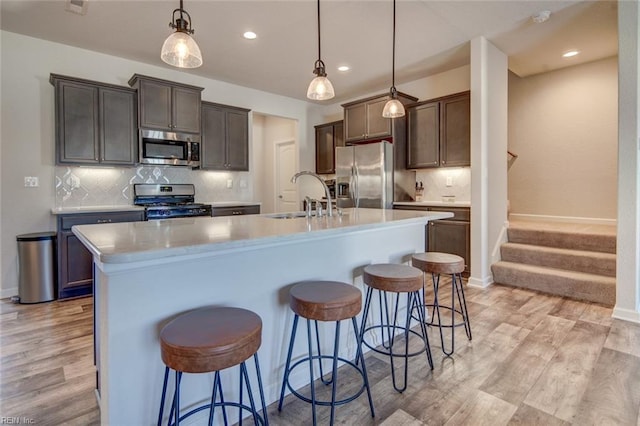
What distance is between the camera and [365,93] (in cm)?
579

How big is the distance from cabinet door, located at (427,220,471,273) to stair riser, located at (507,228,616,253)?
70cm

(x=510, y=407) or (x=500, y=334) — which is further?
(x=500, y=334)

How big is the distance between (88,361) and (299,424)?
1.56 metres

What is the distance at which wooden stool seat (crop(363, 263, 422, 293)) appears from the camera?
190 cm

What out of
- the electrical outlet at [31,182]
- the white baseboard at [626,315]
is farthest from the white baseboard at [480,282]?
the electrical outlet at [31,182]

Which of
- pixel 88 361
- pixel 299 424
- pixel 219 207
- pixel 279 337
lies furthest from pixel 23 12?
pixel 299 424

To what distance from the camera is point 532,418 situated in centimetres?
161

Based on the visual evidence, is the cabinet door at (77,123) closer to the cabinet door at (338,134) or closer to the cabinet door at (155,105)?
the cabinet door at (155,105)

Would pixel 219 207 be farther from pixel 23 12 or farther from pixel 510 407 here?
pixel 510 407

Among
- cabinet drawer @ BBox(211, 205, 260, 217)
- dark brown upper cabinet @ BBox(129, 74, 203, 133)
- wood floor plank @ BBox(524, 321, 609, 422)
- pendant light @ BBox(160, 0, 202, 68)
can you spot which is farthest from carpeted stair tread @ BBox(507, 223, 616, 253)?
dark brown upper cabinet @ BBox(129, 74, 203, 133)

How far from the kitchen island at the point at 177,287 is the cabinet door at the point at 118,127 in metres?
2.53

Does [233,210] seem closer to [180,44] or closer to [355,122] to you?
[355,122]

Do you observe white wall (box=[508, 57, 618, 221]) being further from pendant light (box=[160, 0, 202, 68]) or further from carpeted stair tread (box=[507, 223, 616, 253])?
pendant light (box=[160, 0, 202, 68])

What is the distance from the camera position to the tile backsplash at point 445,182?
4695 mm
